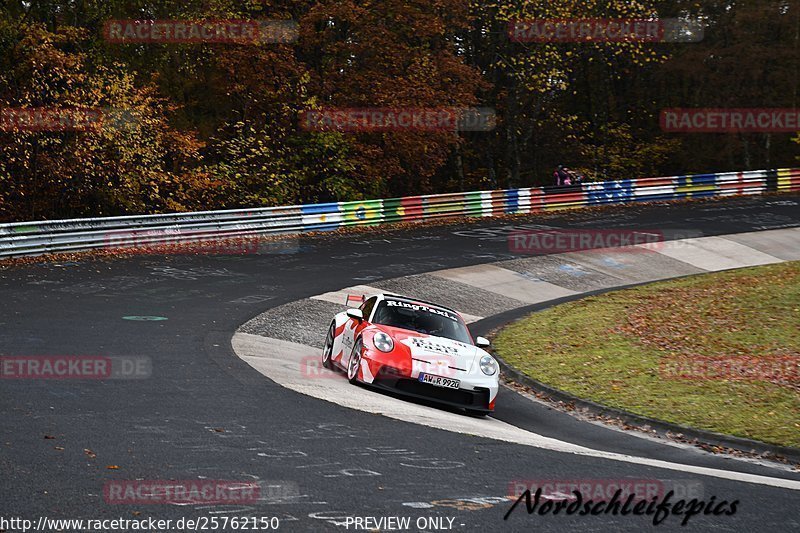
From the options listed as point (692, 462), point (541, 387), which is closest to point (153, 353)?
point (541, 387)

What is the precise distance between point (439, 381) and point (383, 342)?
3.18ft

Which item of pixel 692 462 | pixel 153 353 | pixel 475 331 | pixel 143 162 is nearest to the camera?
pixel 692 462

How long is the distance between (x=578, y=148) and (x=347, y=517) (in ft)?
137

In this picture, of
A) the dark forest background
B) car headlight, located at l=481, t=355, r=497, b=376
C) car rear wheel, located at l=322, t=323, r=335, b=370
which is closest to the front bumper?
car headlight, located at l=481, t=355, r=497, b=376

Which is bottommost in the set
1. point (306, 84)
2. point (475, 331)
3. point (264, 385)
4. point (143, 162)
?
point (475, 331)

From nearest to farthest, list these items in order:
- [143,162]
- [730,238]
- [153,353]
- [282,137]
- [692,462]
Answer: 1. [692,462]
2. [153,353]
3. [143,162]
4. [730,238]
5. [282,137]

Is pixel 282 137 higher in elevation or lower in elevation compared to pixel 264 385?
higher

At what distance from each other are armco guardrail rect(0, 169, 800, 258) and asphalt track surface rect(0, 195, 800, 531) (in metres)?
6.54

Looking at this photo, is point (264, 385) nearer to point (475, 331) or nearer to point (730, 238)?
point (475, 331)

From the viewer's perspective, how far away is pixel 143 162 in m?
30.4

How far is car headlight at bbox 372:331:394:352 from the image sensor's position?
12453 millimetres

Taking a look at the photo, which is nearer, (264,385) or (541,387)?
(264,385)

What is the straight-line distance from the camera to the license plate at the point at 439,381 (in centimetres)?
1215

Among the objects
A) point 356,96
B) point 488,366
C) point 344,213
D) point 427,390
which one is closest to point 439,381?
point 427,390
